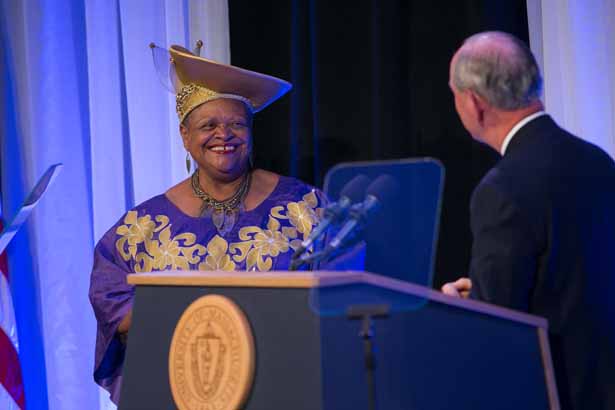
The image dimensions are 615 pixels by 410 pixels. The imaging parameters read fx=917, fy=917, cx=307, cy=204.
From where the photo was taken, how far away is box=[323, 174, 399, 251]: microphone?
5.52 feet

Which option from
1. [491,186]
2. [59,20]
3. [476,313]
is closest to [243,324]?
[476,313]

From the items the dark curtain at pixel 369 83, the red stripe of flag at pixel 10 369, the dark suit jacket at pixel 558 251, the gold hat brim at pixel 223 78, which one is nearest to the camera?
the dark suit jacket at pixel 558 251

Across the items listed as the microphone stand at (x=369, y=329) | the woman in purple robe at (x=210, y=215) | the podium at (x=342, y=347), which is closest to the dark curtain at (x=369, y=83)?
the woman in purple robe at (x=210, y=215)

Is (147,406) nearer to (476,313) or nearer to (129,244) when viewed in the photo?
(476,313)

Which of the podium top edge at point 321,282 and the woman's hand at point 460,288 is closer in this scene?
the podium top edge at point 321,282

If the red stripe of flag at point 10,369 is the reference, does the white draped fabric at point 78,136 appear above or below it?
above

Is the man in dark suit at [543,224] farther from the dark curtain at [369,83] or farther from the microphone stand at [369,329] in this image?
the dark curtain at [369,83]

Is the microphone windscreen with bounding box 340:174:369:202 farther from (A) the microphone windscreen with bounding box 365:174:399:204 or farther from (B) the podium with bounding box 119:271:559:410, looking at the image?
(B) the podium with bounding box 119:271:559:410

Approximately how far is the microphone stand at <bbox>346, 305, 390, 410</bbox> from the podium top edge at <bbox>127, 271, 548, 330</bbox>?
49 mm

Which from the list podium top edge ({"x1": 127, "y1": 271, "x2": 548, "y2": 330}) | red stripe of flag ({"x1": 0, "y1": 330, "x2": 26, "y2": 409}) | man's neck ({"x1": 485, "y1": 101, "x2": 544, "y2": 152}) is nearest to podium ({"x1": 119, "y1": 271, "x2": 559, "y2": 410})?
podium top edge ({"x1": 127, "y1": 271, "x2": 548, "y2": 330})

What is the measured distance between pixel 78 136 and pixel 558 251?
279 centimetres

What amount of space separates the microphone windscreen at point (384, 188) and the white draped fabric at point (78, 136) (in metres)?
2.36

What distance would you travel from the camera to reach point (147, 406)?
195 cm

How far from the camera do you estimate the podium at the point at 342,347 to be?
5.45 ft
